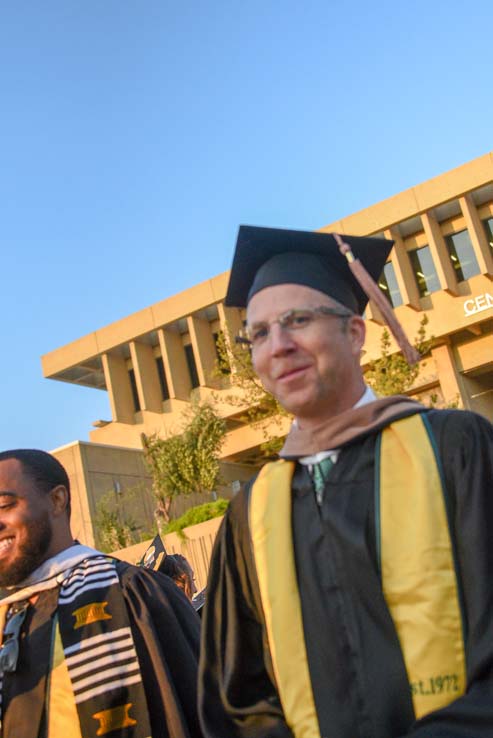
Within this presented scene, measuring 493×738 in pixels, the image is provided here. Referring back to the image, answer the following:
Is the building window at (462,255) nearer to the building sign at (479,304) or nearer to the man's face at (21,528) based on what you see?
the building sign at (479,304)

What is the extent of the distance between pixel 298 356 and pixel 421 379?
28.7m

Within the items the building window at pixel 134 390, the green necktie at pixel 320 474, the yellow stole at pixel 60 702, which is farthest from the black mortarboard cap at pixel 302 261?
the building window at pixel 134 390

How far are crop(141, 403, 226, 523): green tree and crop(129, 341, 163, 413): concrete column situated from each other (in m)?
10.1

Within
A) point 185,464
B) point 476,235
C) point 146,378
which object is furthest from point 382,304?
point 146,378

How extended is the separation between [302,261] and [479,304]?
26.7 metres

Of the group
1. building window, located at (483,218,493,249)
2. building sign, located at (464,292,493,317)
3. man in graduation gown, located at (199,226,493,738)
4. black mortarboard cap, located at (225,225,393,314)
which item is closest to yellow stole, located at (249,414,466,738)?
man in graduation gown, located at (199,226,493,738)

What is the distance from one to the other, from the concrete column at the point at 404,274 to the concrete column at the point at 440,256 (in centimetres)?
101

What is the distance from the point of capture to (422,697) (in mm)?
1881

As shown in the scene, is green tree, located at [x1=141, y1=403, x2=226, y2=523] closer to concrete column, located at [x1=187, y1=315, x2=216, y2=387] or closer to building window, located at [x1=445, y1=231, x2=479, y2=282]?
concrete column, located at [x1=187, y1=315, x2=216, y2=387]

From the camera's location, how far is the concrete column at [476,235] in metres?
27.6

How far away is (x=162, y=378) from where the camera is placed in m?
35.4

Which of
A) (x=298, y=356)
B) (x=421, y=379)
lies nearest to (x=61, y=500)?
(x=298, y=356)

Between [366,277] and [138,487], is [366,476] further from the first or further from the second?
[138,487]

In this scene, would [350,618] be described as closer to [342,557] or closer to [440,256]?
[342,557]
